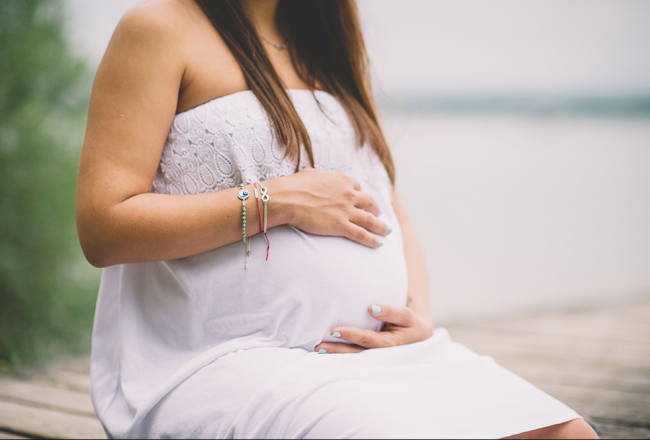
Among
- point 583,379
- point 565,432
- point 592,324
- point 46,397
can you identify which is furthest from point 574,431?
point 592,324

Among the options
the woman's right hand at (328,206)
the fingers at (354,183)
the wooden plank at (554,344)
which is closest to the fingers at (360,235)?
the woman's right hand at (328,206)

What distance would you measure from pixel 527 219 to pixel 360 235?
506 cm

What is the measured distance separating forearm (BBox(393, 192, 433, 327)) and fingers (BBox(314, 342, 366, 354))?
Answer: 0.23m

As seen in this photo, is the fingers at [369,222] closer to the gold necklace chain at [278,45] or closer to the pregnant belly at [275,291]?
the pregnant belly at [275,291]

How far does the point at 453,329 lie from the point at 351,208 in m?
2.02

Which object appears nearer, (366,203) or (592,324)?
(366,203)

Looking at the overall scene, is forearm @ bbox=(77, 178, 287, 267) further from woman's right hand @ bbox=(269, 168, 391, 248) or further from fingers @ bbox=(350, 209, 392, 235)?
fingers @ bbox=(350, 209, 392, 235)

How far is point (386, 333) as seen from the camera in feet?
Answer: 3.26

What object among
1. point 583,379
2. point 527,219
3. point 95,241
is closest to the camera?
point 95,241

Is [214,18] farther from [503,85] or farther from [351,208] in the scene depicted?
[503,85]

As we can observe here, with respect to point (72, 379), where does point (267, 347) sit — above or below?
above

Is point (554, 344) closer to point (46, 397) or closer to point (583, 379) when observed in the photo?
point (583, 379)

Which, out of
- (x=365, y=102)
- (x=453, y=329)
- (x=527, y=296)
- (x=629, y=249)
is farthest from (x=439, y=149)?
(x=365, y=102)

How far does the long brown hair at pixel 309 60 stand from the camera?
0.99 meters
